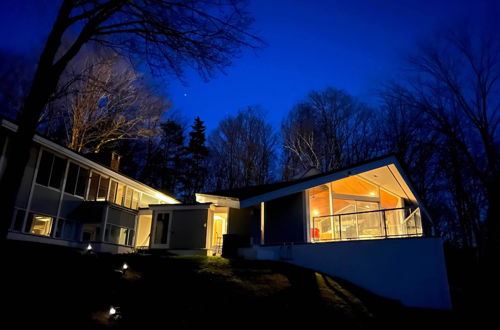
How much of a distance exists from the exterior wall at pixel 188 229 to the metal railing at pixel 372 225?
6241 mm

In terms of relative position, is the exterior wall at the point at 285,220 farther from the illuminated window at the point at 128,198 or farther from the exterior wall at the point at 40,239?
the illuminated window at the point at 128,198

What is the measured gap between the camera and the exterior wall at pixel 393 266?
911 cm

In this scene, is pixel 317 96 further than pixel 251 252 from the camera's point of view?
Yes

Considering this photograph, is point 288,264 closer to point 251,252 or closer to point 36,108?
point 251,252

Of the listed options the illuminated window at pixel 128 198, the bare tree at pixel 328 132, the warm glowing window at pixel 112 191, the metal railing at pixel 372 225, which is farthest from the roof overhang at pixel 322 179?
the bare tree at pixel 328 132

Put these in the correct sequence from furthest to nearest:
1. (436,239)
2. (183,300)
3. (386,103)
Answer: (386,103) < (436,239) < (183,300)

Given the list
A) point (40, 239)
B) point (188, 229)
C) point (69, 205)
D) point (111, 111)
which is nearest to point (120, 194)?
point (69, 205)

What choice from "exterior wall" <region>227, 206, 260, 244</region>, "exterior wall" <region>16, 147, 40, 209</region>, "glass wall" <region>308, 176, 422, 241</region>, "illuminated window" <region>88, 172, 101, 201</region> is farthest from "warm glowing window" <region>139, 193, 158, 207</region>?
"glass wall" <region>308, 176, 422, 241</region>

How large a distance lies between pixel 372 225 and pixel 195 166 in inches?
990

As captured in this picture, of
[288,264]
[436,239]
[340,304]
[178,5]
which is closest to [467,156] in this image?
[436,239]

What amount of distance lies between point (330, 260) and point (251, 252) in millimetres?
3129

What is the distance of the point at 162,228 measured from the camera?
56.6 feet

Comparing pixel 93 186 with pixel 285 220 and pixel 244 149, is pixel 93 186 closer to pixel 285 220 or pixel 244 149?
pixel 285 220

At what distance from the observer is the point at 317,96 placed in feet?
90.3
